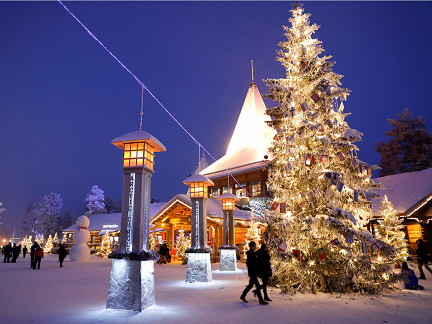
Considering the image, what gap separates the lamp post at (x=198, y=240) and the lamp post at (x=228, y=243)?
429 cm

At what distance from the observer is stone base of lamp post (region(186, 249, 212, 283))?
11305 millimetres

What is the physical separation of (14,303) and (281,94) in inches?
370

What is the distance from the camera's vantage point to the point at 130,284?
6.55 m

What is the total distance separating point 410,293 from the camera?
8586 mm

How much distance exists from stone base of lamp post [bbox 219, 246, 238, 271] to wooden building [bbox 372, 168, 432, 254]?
10.3m

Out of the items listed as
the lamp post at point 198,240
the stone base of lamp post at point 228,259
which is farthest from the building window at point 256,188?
the lamp post at point 198,240

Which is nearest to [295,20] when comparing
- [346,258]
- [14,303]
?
[346,258]

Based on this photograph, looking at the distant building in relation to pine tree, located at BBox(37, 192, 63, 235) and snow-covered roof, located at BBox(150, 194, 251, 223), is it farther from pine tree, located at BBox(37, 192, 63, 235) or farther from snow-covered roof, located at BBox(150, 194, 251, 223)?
pine tree, located at BBox(37, 192, 63, 235)

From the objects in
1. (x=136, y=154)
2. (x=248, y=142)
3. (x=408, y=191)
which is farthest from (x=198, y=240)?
(x=248, y=142)

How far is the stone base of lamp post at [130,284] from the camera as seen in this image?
6.43 meters

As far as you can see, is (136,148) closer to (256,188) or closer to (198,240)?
(198,240)

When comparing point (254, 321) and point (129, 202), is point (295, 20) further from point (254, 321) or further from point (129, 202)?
point (254, 321)

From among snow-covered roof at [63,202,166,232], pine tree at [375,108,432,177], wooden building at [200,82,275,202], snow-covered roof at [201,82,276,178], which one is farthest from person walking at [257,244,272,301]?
pine tree at [375,108,432,177]

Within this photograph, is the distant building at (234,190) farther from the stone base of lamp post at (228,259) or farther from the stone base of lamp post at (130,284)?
the stone base of lamp post at (130,284)
